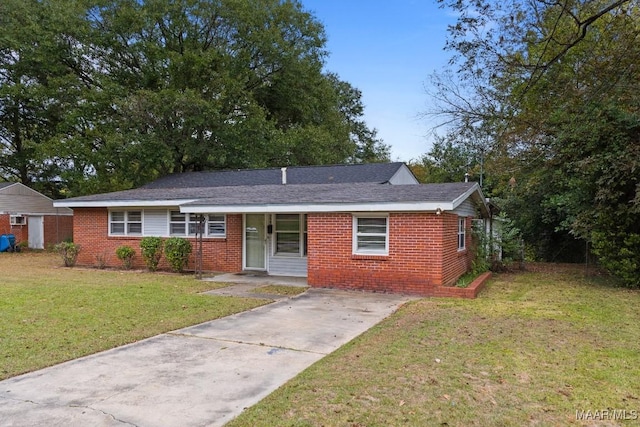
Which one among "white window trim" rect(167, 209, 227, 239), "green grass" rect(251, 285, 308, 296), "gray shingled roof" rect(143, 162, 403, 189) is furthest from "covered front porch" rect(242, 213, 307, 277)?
"gray shingled roof" rect(143, 162, 403, 189)

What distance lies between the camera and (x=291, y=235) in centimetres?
1345

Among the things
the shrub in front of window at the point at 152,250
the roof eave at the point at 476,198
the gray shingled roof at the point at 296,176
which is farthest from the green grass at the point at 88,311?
the gray shingled roof at the point at 296,176

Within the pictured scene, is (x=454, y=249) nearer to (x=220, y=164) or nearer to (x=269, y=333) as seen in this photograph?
(x=269, y=333)

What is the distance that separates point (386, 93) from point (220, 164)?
10.8 metres

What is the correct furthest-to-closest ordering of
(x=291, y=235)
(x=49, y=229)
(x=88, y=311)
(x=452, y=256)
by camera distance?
(x=49, y=229) → (x=291, y=235) → (x=452, y=256) → (x=88, y=311)

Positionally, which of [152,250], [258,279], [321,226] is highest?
[321,226]

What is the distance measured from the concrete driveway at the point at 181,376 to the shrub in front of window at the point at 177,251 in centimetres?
682

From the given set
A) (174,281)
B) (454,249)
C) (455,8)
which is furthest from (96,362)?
(454,249)

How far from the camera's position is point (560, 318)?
784 centimetres

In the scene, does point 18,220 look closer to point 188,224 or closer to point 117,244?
point 117,244

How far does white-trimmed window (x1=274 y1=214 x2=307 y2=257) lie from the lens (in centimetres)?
1325

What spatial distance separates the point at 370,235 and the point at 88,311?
6.19m

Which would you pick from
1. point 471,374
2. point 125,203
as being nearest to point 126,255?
point 125,203

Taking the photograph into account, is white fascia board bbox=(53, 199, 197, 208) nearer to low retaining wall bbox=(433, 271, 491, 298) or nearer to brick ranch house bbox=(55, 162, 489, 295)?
brick ranch house bbox=(55, 162, 489, 295)
